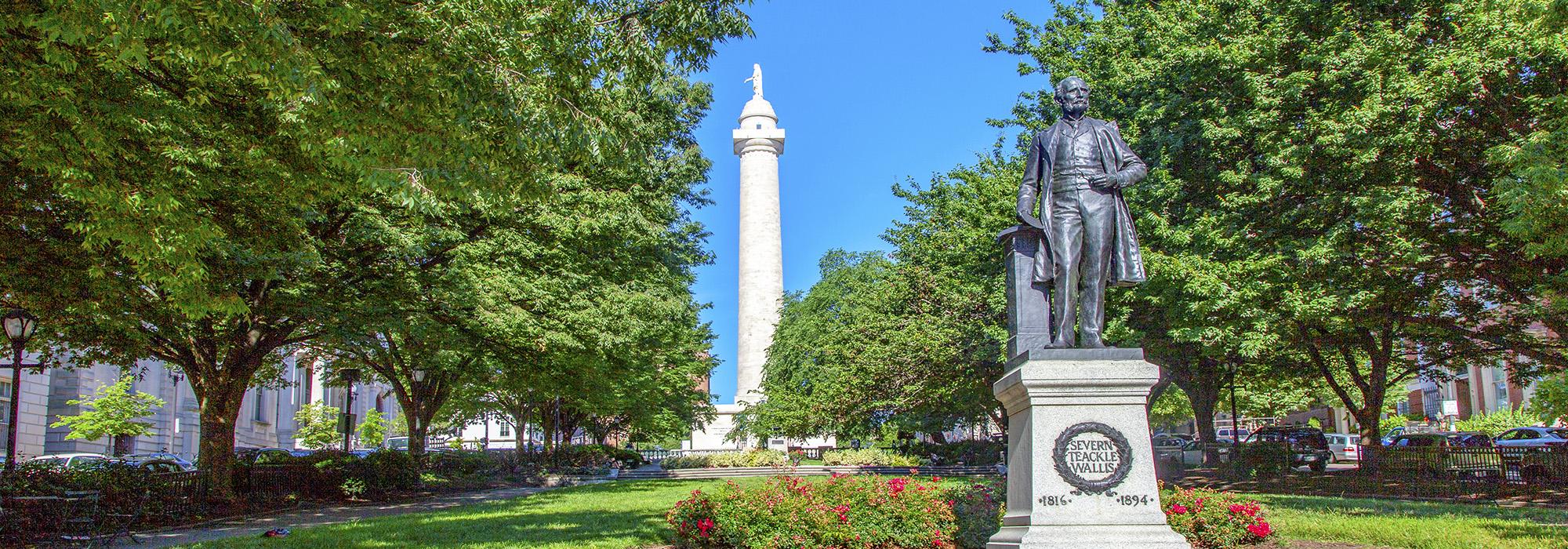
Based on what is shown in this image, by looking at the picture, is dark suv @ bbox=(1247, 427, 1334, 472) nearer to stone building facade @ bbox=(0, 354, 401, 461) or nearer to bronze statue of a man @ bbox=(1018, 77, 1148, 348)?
bronze statue of a man @ bbox=(1018, 77, 1148, 348)

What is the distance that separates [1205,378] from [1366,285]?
10264mm

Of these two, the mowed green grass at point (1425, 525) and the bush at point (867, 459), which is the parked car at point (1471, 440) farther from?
the bush at point (867, 459)

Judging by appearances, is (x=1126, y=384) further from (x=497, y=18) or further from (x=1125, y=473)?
(x=497, y=18)

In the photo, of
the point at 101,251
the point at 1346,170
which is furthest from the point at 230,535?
the point at 1346,170

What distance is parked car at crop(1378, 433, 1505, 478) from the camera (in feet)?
66.8

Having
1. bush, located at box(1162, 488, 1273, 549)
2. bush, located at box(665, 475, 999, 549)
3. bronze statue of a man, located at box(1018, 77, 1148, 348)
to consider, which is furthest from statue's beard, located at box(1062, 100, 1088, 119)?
bush, located at box(1162, 488, 1273, 549)

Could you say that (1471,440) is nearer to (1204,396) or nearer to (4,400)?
(1204,396)

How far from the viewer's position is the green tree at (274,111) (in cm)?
866

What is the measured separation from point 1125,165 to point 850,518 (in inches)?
203

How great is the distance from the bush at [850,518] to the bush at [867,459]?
2919 cm

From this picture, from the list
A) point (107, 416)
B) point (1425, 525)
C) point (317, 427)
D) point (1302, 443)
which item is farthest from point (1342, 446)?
point (317, 427)

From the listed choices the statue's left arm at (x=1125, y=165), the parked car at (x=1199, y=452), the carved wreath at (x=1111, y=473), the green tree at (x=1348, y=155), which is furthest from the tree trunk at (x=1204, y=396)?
the carved wreath at (x=1111, y=473)

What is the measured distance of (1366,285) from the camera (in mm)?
20359

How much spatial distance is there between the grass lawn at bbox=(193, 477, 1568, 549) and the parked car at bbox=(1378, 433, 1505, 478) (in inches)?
156
